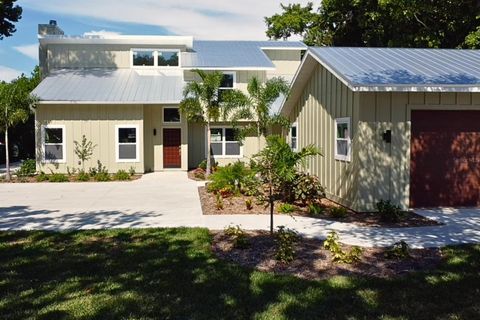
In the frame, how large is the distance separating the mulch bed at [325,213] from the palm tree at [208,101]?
6.73 meters

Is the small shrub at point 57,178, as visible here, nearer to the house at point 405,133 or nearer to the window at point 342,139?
the house at point 405,133

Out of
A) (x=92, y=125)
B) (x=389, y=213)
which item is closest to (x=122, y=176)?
(x=92, y=125)

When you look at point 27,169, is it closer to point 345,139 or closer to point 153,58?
point 153,58

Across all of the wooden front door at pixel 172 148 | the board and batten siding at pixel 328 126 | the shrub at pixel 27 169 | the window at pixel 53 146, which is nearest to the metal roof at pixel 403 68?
the board and batten siding at pixel 328 126

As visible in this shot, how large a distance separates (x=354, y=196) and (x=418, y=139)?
213 cm

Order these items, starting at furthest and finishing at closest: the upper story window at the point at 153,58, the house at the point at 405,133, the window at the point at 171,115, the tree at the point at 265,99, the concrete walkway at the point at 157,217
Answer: the upper story window at the point at 153,58
the window at the point at 171,115
the tree at the point at 265,99
the house at the point at 405,133
the concrete walkway at the point at 157,217

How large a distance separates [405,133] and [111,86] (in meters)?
15.4

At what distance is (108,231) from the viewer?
8.57 m

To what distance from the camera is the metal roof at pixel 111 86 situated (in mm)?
20250

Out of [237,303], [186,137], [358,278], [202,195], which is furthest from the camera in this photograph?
[186,137]

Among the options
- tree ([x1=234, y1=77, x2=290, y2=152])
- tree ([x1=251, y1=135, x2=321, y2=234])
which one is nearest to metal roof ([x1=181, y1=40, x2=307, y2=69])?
tree ([x1=234, y1=77, x2=290, y2=152])

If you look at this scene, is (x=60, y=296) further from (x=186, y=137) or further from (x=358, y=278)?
(x=186, y=137)

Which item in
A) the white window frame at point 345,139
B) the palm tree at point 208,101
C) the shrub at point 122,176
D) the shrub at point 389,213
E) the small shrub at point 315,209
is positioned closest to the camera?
the shrub at point 389,213

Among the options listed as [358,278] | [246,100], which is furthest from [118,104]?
[358,278]
